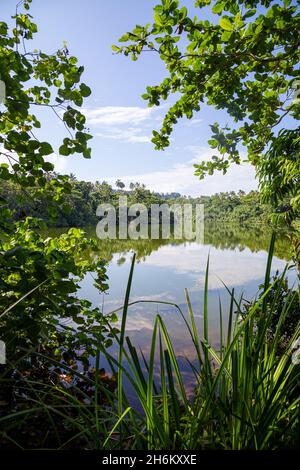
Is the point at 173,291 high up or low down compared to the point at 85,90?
down

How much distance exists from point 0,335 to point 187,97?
7.69ft

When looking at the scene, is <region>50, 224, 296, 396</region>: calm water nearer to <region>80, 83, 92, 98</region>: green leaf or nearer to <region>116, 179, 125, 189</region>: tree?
<region>80, 83, 92, 98</region>: green leaf

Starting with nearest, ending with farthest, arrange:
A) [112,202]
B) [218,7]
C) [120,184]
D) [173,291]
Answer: [218,7] → [173,291] → [112,202] → [120,184]

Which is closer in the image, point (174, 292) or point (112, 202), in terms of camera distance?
point (174, 292)

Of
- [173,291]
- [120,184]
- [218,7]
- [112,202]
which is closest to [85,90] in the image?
[218,7]

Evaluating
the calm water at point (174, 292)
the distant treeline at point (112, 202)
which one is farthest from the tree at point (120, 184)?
the calm water at point (174, 292)

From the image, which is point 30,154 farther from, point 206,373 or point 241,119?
point 241,119

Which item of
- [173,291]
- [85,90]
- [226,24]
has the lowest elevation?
[173,291]

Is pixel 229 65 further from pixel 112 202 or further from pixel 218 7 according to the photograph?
pixel 112 202

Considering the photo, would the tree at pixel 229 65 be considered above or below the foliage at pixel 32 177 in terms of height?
above

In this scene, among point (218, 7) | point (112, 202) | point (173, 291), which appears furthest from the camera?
point (112, 202)

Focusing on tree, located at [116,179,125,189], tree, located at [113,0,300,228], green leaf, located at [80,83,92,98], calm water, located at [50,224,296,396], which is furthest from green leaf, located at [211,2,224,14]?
tree, located at [116,179,125,189]

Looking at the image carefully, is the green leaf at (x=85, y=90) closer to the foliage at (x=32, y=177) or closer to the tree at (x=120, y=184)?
the foliage at (x=32, y=177)
